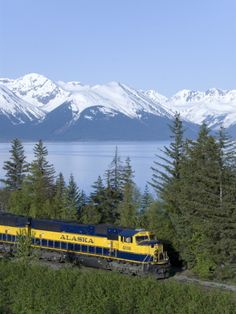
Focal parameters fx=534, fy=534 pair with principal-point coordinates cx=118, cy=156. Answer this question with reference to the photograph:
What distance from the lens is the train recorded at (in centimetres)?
4047

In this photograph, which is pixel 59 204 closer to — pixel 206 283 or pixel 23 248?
pixel 23 248

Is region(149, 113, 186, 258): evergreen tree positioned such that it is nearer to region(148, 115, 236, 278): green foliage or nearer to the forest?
the forest

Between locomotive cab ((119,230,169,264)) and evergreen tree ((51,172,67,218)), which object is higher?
evergreen tree ((51,172,67,218))

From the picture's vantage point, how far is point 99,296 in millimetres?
28969

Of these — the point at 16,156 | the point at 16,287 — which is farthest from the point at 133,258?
the point at 16,156

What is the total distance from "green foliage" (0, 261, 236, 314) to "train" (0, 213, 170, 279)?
21.9 ft

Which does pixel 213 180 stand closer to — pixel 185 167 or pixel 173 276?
pixel 185 167

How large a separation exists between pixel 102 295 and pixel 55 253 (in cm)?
1829

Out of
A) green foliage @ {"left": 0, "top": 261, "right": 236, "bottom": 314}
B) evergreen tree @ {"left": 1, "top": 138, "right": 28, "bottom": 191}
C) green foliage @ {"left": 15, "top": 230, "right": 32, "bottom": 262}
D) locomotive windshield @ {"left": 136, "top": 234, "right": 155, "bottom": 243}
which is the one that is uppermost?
evergreen tree @ {"left": 1, "top": 138, "right": 28, "bottom": 191}

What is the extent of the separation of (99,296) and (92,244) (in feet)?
48.5

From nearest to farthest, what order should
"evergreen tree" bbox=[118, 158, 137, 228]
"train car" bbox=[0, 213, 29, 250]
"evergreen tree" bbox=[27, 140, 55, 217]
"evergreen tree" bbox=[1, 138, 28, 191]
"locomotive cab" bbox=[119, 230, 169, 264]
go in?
"locomotive cab" bbox=[119, 230, 169, 264]
"train car" bbox=[0, 213, 29, 250]
"evergreen tree" bbox=[118, 158, 137, 228]
"evergreen tree" bbox=[27, 140, 55, 217]
"evergreen tree" bbox=[1, 138, 28, 191]

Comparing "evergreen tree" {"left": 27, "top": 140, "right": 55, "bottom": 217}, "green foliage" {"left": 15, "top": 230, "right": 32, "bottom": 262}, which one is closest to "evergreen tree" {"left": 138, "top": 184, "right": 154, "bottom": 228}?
"evergreen tree" {"left": 27, "top": 140, "right": 55, "bottom": 217}

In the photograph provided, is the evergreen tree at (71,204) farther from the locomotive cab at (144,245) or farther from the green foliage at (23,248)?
the locomotive cab at (144,245)

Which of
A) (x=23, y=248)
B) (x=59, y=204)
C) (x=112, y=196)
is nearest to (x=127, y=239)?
(x=23, y=248)
